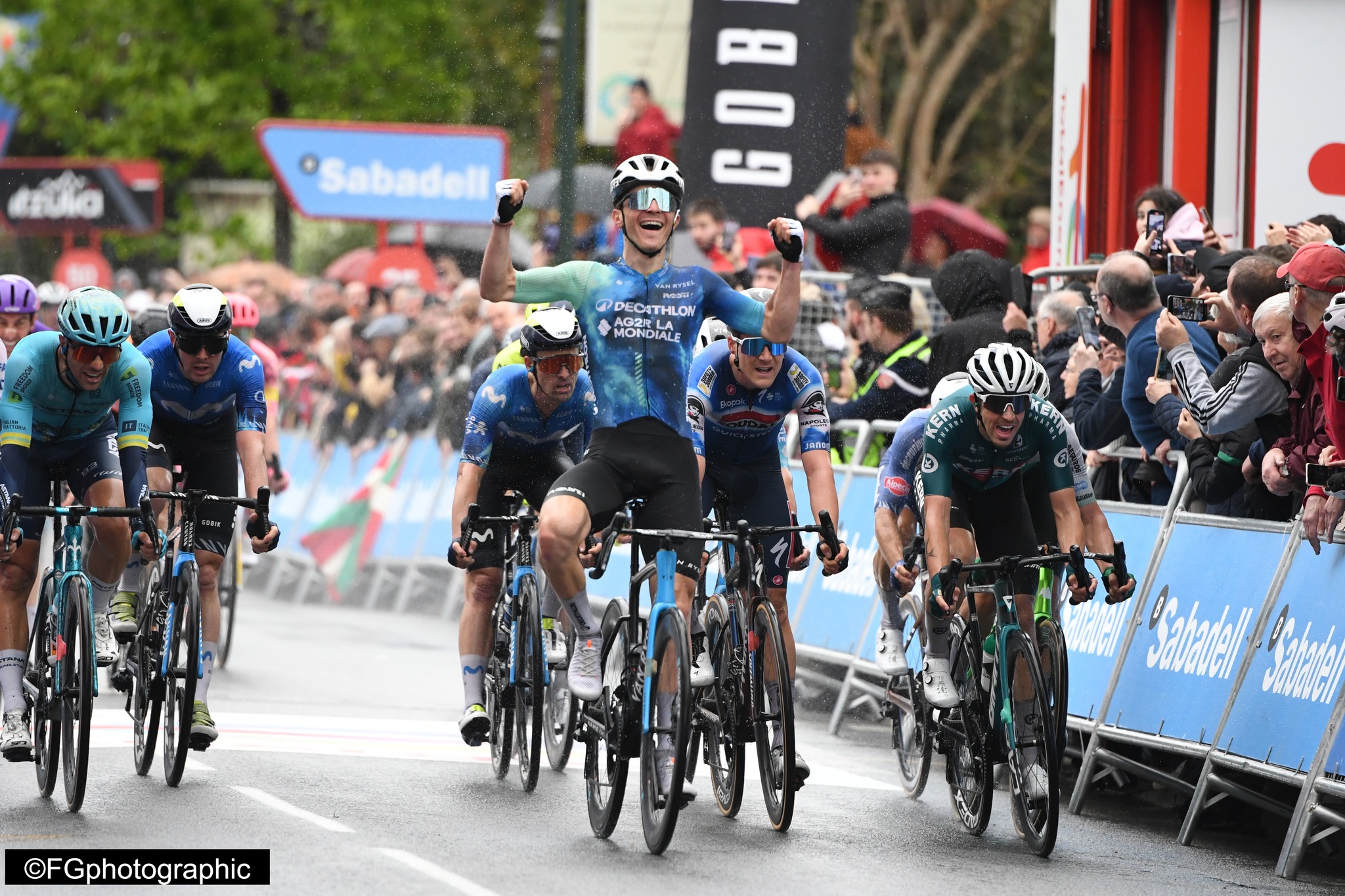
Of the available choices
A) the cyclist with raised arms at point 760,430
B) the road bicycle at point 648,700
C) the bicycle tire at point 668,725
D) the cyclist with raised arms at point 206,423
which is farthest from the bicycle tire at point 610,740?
the cyclist with raised arms at point 206,423

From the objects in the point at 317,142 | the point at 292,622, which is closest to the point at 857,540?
the point at 292,622

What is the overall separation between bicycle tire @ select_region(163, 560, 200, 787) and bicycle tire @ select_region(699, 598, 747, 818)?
2.22 m

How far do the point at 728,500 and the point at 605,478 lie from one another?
972 mm

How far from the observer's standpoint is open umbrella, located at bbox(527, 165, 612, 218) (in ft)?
90.2

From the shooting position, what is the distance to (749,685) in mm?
9102

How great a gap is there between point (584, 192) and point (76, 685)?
19.2m

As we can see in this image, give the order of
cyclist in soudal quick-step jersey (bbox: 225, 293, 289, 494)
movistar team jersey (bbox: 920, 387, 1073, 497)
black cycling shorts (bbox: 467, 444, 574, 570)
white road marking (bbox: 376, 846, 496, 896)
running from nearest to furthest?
white road marking (bbox: 376, 846, 496, 896)
movistar team jersey (bbox: 920, 387, 1073, 497)
black cycling shorts (bbox: 467, 444, 574, 570)
cyclist in soudal quick-step jersey (bbox: 225, 293, 289, 494)

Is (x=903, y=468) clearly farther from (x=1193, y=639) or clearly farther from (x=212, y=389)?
(x=212, y=389)

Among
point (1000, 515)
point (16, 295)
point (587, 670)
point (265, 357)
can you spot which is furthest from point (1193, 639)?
point (265, 357)

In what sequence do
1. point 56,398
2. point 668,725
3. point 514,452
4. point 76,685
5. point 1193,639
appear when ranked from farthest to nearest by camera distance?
1. point 514,452
2. point 1193,639
3. point 56,398
4. point 76,685
5. point 668,725

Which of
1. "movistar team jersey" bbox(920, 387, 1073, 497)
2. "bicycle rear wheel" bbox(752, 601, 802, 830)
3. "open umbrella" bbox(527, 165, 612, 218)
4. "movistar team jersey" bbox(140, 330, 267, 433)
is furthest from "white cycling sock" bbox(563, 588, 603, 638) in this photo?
"open umbrella" bbox(527, 165, 612, 218)

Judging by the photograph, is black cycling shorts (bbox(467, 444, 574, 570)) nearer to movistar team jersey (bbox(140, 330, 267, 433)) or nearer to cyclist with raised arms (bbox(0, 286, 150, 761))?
movistar team jersey (bbox(140, 330, 267, 433))

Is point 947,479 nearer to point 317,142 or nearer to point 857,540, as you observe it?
point 857,540

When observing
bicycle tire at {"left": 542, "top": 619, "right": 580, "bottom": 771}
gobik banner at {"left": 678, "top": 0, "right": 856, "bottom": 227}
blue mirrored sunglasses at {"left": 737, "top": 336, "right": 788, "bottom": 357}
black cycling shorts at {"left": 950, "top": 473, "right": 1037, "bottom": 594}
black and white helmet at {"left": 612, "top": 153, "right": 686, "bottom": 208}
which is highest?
gobik banner at {"left": 678, "top": 0, "right": 856, "bottom": 227}
